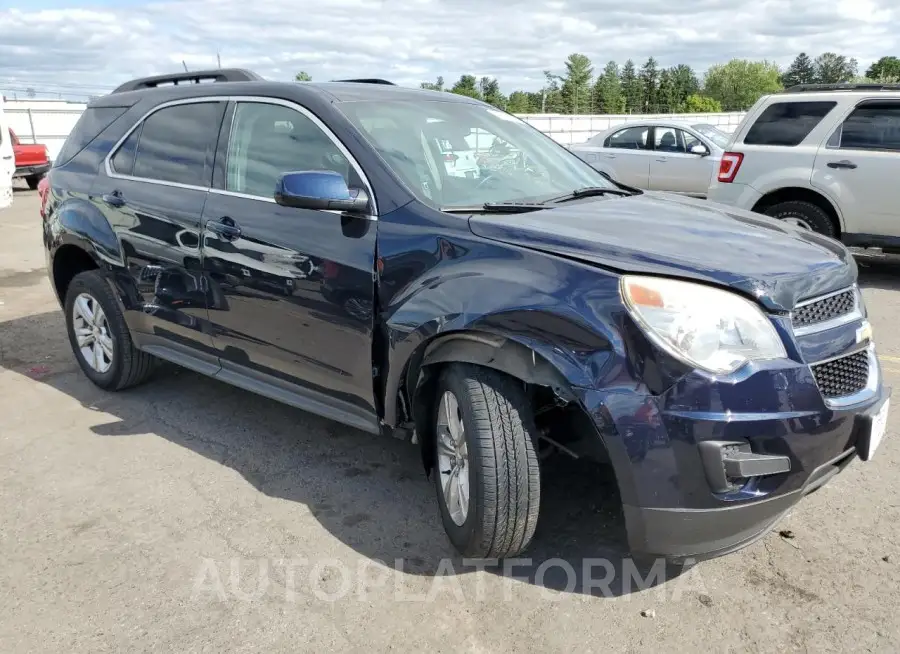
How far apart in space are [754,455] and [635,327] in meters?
0.53

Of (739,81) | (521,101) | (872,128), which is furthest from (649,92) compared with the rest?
(872,128)

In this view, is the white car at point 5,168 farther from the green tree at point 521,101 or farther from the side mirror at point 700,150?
the green tree at point 521,101

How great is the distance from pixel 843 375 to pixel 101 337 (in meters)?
4.15

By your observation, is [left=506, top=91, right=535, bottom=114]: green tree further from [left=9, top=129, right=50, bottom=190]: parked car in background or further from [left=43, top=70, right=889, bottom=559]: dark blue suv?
[left=43, top=70, right=889, bottom=559]: dark blue suv

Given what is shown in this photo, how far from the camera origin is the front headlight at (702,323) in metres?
2.38

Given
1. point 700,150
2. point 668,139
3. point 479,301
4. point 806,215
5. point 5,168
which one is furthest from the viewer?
point 668,139

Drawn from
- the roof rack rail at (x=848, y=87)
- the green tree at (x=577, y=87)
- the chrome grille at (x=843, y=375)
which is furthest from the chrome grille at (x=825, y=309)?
the green tree at (x=577, y=87)

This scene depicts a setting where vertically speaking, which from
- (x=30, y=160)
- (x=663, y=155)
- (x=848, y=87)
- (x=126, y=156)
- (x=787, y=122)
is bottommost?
(x=30, y=160)

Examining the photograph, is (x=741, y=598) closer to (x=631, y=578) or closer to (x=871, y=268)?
(x=631, y=578)

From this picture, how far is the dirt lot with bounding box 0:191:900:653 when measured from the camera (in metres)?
2.62

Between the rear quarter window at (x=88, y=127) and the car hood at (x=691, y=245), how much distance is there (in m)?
2.89

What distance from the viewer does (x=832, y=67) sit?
12050cm

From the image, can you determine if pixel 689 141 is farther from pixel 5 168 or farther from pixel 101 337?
pixel 101 337

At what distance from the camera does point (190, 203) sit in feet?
13.0
